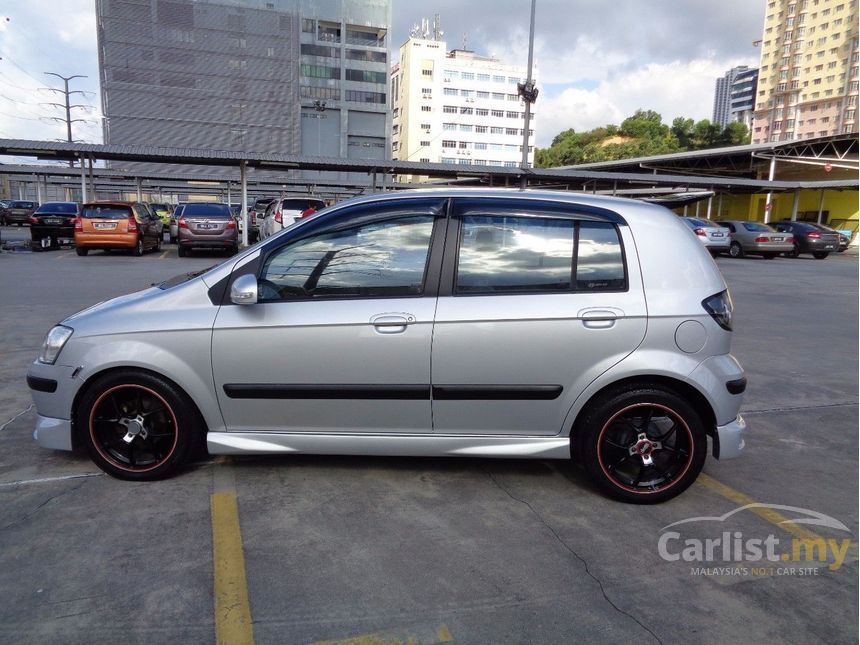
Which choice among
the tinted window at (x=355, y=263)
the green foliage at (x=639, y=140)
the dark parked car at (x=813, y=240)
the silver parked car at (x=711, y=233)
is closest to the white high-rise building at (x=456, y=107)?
the green foliage at (x=639, y=140)

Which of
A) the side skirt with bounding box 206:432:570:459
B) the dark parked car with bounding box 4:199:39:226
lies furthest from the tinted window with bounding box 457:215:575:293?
the dark parked car with bounding box 4:199:39:226

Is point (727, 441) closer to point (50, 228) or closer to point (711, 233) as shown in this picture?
point (711, 233)

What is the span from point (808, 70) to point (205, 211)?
133712 mm

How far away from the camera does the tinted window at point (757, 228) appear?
25578 mm

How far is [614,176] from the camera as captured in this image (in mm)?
30766

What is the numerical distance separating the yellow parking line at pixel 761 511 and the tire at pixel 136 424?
10.3 feet

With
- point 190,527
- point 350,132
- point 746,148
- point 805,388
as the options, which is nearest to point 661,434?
point 190,527

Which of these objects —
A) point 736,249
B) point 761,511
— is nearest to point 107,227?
point 761,511

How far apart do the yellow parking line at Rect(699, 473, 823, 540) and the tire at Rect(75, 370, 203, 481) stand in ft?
10.3

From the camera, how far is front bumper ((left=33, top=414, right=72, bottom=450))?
3834 mm

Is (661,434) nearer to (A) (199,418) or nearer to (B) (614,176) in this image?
(A) (199,418)

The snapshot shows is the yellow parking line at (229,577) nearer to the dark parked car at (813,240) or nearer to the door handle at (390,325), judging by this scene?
the door handle at (390,325)

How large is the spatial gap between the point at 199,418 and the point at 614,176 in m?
29.7

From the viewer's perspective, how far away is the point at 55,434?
3.85m
